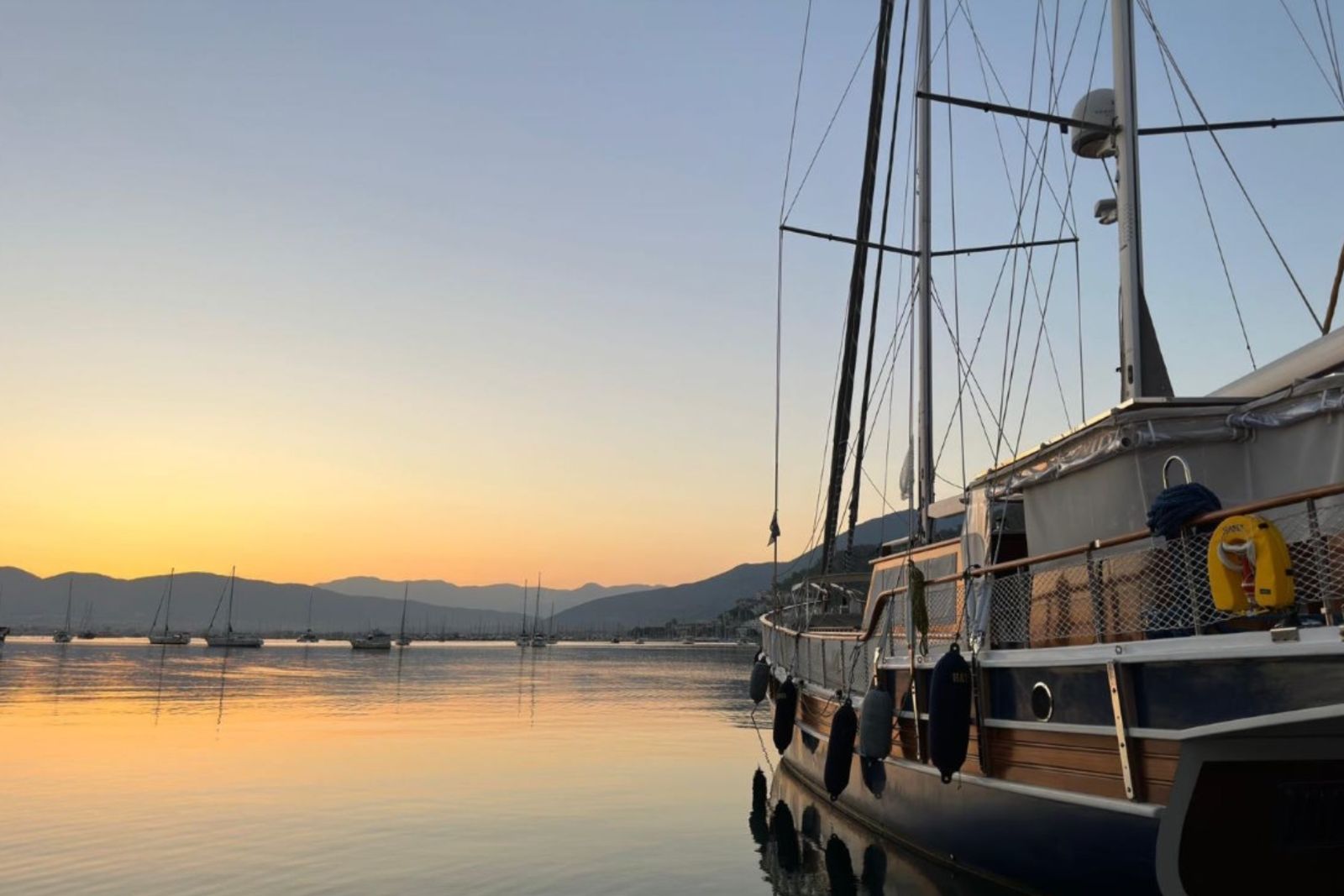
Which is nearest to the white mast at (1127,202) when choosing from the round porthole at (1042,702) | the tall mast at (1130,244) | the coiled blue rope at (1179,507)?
the tall mast at (1130,244)

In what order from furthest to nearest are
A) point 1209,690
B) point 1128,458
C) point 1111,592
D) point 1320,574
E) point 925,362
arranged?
point 925,362, point 1128,458, point 1111,592, point 1209,690, point 1320,574

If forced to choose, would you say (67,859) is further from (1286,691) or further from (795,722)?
(1286,691)

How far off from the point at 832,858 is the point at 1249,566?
8.92m

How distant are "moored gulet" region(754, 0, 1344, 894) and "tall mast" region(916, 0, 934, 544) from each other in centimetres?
406

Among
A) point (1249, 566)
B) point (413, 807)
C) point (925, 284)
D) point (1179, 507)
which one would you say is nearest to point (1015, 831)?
point (1179, 507)

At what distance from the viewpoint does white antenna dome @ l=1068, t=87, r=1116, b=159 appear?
13133mm

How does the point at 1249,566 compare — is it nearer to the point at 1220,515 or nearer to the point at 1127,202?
the point at 1220,515

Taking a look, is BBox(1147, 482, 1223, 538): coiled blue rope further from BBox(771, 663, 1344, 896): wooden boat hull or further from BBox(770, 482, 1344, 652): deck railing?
BBox(771, 663, 1344, 896): wooden boat hull

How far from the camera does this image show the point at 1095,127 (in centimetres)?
1304

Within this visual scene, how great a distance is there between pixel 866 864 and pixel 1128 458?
23.1 feet

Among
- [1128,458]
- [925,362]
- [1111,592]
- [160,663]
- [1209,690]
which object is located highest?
[925,362]

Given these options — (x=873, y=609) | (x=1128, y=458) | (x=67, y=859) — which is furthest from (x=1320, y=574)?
(x=67, y=859)

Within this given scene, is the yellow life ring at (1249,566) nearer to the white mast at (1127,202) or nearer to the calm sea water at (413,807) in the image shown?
the white mast at (1127,202)

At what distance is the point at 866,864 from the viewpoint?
1350cm
